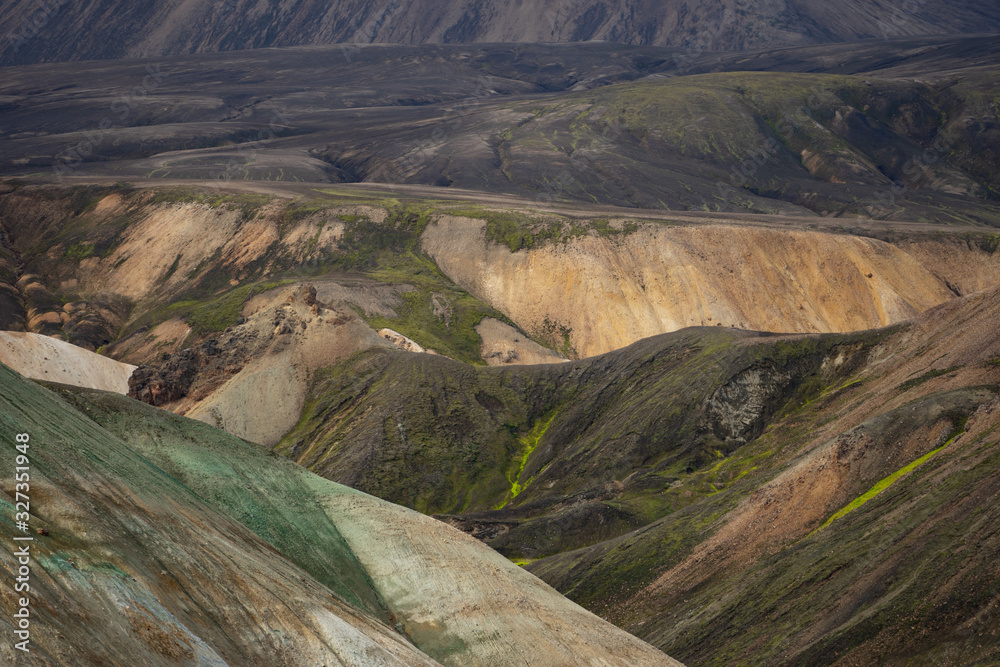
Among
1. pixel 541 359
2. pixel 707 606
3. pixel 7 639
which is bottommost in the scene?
pixel 541 359

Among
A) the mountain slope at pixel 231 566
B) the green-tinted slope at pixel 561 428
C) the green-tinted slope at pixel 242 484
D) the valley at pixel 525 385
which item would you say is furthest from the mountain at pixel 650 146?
the mountain slope at pixel 231 566

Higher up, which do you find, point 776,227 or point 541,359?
point 776,227

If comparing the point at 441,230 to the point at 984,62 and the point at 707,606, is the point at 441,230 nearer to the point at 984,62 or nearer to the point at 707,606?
the point at 707,606

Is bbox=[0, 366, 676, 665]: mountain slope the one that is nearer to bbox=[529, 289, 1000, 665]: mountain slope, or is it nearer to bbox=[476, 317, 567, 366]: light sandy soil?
bbox=[529, 289, 1000, 665]: mountain slope

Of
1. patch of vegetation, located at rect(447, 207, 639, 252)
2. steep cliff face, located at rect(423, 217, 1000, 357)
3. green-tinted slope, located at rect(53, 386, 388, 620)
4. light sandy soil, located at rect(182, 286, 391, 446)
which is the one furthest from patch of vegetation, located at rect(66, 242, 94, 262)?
green-tinted slope, located at rect(53, 386, 388, 620)

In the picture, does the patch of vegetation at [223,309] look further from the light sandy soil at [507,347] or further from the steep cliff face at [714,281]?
the steep cliff face at [714,281]

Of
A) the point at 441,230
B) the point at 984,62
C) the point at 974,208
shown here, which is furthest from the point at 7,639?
the point at 984,62
